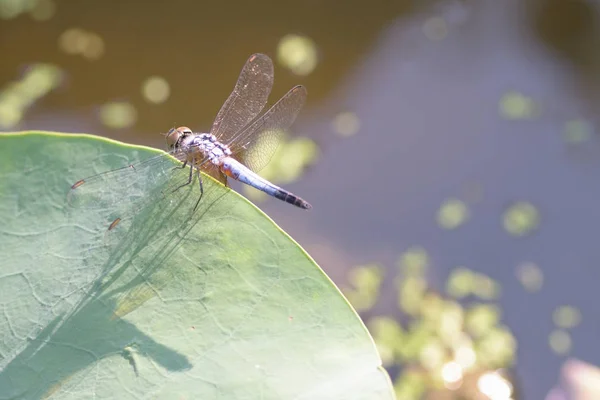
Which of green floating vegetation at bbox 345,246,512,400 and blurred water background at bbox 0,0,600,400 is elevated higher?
blurred water background at bbox 0,0,600,400

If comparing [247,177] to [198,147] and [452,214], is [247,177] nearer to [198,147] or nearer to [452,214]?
[198,147]

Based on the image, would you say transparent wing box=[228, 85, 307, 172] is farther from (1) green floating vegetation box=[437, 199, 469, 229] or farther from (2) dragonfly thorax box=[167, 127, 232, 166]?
(1) green floating vegetation box=[437, 199, 469, 229]

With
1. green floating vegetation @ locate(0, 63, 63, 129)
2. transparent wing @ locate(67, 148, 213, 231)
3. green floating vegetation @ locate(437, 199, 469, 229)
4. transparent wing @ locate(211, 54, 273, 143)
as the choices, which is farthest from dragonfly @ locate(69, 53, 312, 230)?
green floating vegetation @ locate(0, 63, 63, 129)

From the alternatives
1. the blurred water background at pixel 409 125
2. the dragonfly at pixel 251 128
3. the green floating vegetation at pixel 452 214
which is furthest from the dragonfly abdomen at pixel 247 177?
the green floating vegetation at pixel 452 214

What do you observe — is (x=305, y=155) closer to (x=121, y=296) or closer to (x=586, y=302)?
(x=586, y=302)

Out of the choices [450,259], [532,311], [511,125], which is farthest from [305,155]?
[532,311]

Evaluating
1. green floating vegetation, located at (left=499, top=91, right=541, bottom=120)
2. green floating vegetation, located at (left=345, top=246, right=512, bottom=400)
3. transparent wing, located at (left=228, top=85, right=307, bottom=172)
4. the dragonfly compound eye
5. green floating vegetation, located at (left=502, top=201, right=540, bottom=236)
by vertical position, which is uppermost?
green floating vegetation, located at (left=499, top=91, right=541, bottom=120)

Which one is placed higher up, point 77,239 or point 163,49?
point 163,49
